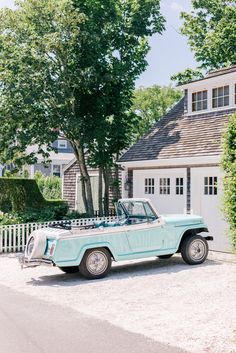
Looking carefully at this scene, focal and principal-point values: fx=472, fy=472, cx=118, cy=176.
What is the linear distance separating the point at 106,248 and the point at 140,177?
738 centimetres

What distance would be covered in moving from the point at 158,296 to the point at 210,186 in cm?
668

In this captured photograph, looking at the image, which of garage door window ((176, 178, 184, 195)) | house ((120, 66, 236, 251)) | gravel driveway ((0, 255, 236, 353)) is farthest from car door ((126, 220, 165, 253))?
garage door window ((176, 178, 184, 195))

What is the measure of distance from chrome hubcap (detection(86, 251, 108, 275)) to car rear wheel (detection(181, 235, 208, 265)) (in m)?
2.21

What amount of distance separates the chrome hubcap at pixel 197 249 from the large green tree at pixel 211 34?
58.0 ft

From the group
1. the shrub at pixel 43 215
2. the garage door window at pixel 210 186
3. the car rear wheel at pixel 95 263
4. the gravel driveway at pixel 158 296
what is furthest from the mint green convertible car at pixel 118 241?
the shrub at pixel 43 215

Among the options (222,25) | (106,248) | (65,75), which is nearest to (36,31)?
(65,75)

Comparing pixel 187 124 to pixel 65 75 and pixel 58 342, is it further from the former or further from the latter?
pixel 58 342

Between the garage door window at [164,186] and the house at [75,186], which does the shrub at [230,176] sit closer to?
the garage door window at [164,186]

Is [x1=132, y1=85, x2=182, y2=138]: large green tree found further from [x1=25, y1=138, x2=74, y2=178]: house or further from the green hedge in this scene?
the green hedge

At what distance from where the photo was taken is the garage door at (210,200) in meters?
14.5

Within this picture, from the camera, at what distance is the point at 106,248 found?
10922mm

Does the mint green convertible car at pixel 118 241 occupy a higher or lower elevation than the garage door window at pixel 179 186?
lower

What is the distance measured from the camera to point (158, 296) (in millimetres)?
8930

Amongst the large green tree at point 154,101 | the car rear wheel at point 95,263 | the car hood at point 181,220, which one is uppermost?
the large green tree at point 154,101
